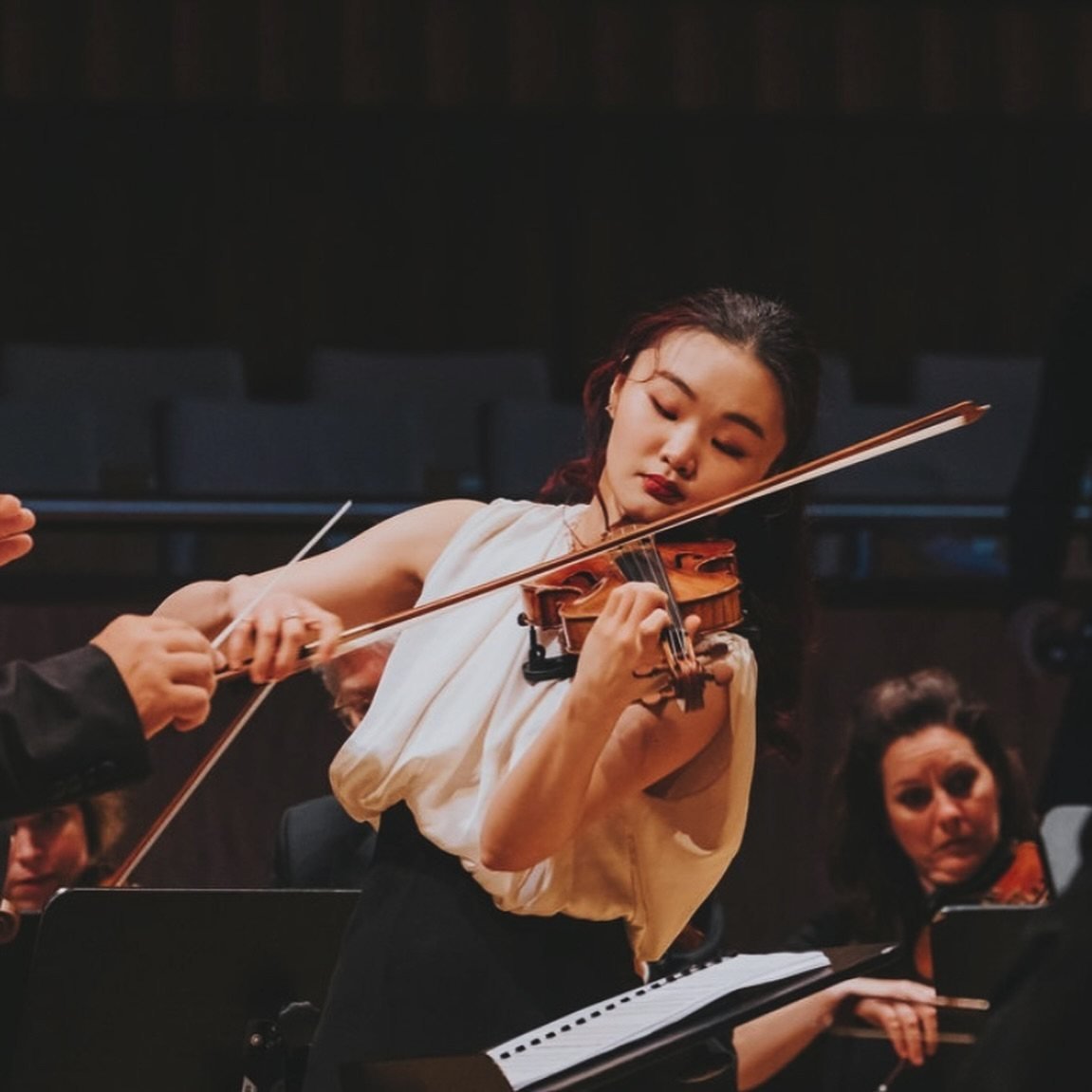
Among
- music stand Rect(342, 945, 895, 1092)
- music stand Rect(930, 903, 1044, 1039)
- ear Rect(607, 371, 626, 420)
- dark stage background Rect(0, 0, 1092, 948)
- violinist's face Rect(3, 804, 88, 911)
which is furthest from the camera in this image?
dark stage background Rect(0, 0, 1092, 948)

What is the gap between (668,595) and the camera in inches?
69.4

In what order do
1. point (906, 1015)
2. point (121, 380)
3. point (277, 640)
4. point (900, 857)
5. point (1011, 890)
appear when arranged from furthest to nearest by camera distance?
point (121, 380)
point (900, 857)
point (1011, 890)
point (906, 1015)
point (277, 640)

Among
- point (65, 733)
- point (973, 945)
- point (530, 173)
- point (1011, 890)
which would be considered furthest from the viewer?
point (530, 173)

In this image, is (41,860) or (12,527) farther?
(41,860)

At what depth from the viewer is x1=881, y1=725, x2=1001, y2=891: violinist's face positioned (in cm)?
303

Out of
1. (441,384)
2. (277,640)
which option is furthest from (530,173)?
(277,640)

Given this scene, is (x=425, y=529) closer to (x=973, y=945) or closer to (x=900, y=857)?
(x=973, y=945)

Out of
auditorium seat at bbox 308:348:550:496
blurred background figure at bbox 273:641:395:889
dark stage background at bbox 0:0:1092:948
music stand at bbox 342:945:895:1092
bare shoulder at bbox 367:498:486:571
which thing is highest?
dark stage background at bbox 0:0:1092:948

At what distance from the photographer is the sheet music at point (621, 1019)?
1610 mm

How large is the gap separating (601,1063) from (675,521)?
500 millimetres

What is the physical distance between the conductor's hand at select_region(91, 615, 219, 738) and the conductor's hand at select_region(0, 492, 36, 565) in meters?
0.25

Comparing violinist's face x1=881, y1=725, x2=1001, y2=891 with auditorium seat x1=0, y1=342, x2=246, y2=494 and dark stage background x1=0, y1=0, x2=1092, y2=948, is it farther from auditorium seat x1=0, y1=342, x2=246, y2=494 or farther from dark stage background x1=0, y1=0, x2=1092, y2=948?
dark stage background x1=0, y1=0, x2=1092, y2=948

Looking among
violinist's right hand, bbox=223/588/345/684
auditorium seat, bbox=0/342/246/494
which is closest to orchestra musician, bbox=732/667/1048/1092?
violinist's right hand, bbox=223/588/345/684

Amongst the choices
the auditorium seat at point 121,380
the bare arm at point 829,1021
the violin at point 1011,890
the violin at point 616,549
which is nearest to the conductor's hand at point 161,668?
the violin at point 616,549
